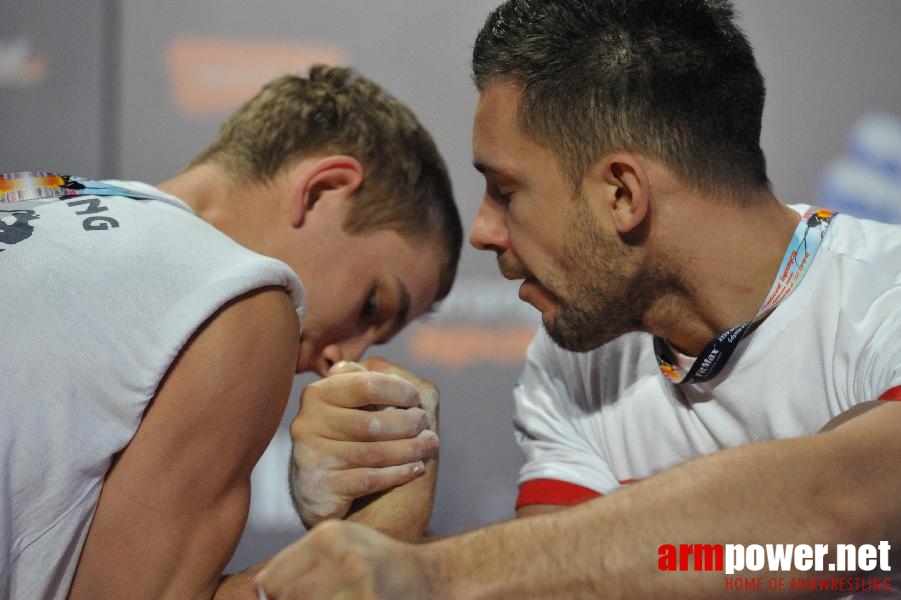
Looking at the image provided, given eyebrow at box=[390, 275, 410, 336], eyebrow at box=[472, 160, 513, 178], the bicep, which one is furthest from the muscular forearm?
eyebrow at box=[390, 275, 410, 336]

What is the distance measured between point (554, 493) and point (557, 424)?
0.12 m

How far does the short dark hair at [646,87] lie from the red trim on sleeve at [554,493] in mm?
468

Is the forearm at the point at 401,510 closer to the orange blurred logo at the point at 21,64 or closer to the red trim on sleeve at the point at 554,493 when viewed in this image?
the red trim on sleeve at the point at 554,493

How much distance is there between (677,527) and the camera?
73cm

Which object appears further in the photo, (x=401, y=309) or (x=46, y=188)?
(x=401, y=309)

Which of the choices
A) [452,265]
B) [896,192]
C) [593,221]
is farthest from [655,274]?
[896,192]

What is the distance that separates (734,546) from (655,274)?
0.51 meters

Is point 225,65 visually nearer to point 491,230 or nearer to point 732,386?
point 491,230

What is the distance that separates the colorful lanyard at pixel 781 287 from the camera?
3.78 feet

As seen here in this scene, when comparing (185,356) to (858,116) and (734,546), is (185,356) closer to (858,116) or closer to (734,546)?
(734,546)

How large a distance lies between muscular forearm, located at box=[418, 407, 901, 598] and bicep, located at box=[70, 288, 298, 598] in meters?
0.27

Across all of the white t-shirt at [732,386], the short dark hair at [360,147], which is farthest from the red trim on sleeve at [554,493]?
the short dark hair at [360,147]

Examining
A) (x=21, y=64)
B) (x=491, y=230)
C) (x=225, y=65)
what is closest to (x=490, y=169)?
(x=491, y=230)

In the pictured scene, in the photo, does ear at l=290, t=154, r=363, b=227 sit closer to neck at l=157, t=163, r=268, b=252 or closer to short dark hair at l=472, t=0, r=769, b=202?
neck at l=157, t=163, r=268, b=252
